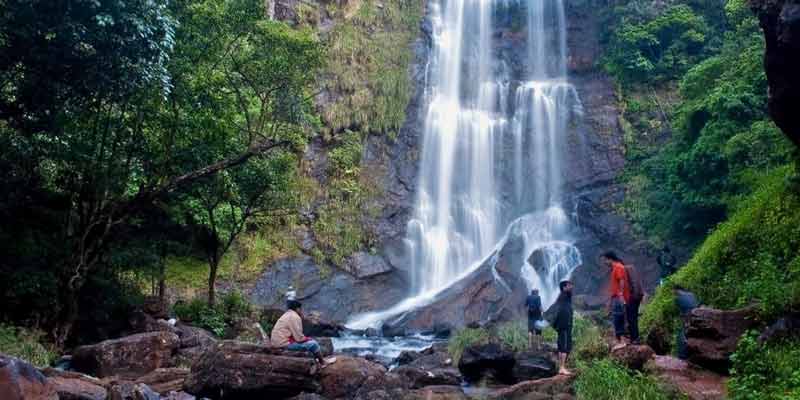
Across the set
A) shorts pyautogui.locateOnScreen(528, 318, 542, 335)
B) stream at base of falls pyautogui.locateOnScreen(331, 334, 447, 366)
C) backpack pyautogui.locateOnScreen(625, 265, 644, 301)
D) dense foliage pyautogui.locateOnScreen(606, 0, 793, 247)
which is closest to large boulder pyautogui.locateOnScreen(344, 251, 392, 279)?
stream at base of falls pyautogui.locateOnScreen(331, 334, 447, 366)

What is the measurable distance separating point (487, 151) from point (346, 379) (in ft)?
71.4

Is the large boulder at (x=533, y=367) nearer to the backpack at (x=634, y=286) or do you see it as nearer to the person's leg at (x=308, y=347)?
the backpack at (x=634, y=286)

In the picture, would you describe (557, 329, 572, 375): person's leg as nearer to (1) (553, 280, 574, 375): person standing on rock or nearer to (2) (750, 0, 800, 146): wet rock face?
(1) (553, 280, 574, 375): person standing on rock

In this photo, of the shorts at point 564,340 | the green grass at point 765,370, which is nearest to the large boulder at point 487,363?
the shorts at point 564,340

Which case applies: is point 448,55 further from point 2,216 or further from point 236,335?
point 2,216

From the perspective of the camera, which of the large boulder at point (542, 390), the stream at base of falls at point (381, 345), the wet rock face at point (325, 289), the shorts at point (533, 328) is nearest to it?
the large boulder at point (542, 390)

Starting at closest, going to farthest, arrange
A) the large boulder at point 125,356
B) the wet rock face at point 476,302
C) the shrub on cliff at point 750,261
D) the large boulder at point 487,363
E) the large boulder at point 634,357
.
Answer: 1. the large boulder at point 634,357
2. the shrub on cliff at point 750,261
3. the large boulder at point 125,356
4. the large boulder at point 487,363
5. the wet rock face at point 476,302

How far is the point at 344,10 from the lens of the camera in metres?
32.9

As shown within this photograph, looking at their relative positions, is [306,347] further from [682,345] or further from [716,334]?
[716,334]

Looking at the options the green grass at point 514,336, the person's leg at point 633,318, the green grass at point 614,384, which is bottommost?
the green grass at point 614,384

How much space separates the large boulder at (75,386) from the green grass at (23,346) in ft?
6.42

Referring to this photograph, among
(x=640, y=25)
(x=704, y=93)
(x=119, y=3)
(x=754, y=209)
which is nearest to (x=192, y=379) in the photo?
(x=119, y=3)

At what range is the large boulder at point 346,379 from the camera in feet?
33.6

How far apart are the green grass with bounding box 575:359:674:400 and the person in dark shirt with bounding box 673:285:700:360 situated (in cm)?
110
